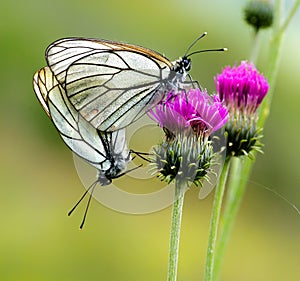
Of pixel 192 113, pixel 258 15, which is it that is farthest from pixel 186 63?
pixel 258 15

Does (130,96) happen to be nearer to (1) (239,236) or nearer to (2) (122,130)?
(2) (122,130)

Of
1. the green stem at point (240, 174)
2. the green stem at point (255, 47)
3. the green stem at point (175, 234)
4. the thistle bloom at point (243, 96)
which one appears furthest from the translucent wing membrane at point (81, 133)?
the green stem at point (255, 47)

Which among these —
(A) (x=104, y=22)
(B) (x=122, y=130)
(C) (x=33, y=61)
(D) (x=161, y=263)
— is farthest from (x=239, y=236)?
(B) (x=122, y=130)

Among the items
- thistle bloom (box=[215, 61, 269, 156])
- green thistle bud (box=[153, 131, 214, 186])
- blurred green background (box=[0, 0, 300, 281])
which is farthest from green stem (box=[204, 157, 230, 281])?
blurred green background (box=[0, 0, 300, 281])

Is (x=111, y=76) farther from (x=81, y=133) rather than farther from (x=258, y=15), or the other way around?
(x=258, y=15)

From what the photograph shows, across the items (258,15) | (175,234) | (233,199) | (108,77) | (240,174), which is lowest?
(175,234)

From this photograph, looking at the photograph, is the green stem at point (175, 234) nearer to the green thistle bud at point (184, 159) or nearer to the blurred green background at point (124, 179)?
the green thistle bud at point (184, 159)
